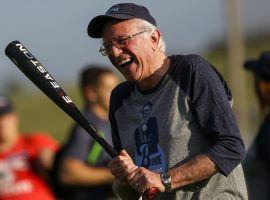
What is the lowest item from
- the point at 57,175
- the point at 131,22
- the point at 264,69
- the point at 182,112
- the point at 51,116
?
the point at 51,116

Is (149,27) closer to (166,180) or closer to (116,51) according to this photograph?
(116,51)

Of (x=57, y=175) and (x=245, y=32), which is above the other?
(x=57, y=175)

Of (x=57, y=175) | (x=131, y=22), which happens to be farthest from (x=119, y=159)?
(x=57, y=175)

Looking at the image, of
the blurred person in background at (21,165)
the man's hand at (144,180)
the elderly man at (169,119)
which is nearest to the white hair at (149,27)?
the elderly man at (169,119)

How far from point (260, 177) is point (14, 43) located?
2.36 meters

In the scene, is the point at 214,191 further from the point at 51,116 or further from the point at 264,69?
the point at 51,116

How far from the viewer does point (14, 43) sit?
5.97 m

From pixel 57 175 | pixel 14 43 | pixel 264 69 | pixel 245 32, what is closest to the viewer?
pixel 14 43

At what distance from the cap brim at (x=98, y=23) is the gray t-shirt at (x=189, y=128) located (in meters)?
0.38

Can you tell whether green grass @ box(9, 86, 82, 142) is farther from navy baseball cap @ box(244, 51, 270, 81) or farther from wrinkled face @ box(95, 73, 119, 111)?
navy baseball cap @ box(244, 51, 270, 81)

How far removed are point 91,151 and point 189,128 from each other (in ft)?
12.4

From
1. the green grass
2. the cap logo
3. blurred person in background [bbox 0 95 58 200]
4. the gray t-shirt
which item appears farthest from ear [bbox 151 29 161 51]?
the green grass

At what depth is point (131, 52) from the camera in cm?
567

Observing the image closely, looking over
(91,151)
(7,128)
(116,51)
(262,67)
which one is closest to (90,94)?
(91,151)
